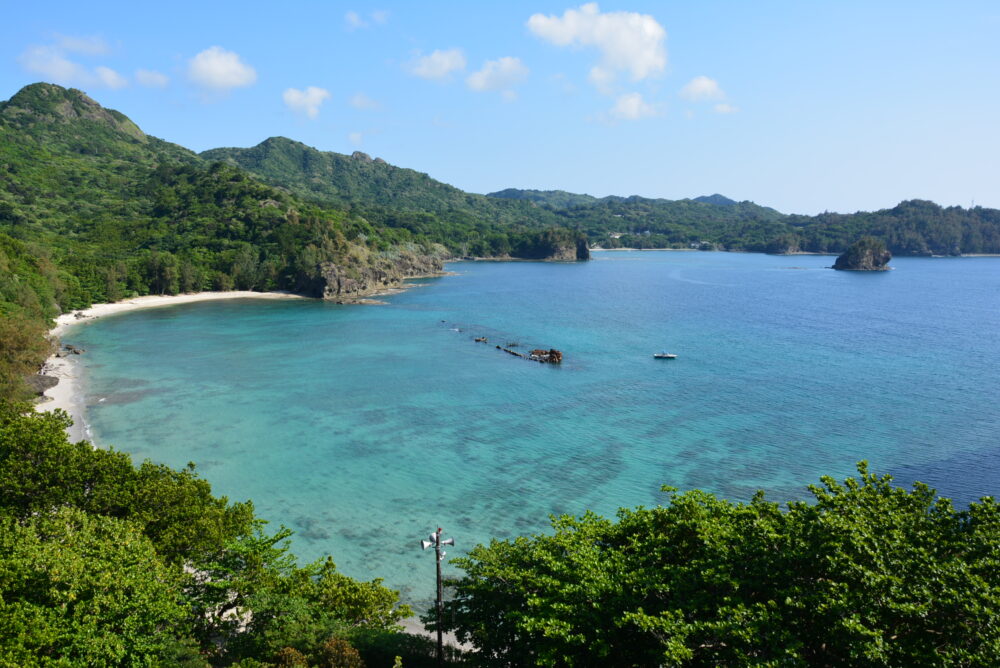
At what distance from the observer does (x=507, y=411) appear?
54.0 metres

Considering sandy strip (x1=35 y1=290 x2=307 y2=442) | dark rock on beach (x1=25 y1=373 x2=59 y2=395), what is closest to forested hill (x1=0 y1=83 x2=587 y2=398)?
sandy strip (x1=35 y1=290 x2=307 y2=442)

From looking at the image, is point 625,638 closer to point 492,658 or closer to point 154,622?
point 492,658

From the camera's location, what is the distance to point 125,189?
18988cm

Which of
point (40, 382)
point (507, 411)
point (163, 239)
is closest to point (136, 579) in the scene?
point (507, 411)

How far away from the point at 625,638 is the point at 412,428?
116 ft

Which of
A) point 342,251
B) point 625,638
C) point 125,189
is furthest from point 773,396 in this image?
point 125,189

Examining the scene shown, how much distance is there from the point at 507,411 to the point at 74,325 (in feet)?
258

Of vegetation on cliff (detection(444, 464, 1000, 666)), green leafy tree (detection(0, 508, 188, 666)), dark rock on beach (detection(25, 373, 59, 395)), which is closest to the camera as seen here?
vegetation on cliff (detection(444, 464, 1000, 666))

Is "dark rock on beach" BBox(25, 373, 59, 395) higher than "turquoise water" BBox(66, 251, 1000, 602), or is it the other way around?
"dark rock on beach" BBox(25, 373, 59, 395)

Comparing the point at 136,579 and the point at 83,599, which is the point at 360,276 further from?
the point at 83,599

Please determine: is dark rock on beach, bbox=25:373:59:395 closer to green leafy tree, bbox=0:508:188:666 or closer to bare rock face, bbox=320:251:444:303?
green leafy tree, bbox=0:508:188:666

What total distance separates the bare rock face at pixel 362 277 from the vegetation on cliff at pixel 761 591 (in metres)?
116

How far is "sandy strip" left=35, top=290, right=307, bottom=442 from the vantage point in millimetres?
48875

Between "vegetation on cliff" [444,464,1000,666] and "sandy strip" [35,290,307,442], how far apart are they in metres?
41.3
